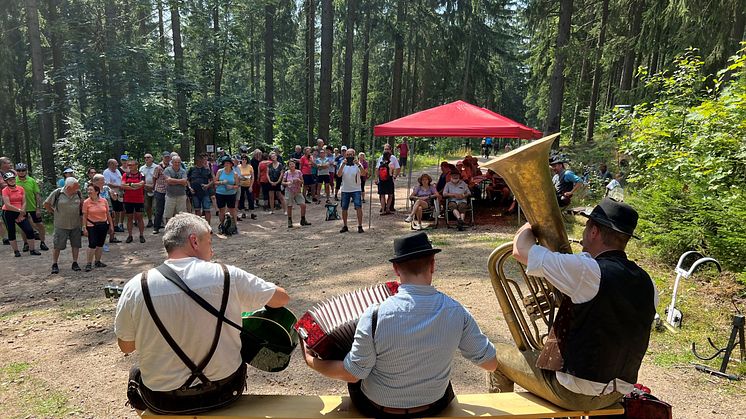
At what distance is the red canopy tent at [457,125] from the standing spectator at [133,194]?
5.41 metres

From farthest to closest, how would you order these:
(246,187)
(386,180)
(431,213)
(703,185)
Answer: (246,187) → (386,180) → (431,213) → (703,185)

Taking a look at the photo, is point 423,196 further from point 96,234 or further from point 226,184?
point 96,234

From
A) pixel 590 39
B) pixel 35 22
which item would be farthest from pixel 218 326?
pixel 590 39

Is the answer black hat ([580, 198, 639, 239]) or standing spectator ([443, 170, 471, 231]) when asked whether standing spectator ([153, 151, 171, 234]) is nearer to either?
standing spectator ([443, 170, 471, 231])

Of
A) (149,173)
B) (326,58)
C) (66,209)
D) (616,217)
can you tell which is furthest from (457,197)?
(326,58)

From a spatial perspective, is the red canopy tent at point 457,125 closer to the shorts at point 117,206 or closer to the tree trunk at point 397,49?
the shorts at point 117,206

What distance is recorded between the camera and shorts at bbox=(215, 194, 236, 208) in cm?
1080

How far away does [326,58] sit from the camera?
1841 cm

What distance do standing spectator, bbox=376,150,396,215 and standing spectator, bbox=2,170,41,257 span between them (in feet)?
24.8

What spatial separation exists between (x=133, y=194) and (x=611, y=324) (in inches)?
400

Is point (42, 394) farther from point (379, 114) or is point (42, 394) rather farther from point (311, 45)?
point (379, 114)

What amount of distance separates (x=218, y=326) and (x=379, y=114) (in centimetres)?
3966

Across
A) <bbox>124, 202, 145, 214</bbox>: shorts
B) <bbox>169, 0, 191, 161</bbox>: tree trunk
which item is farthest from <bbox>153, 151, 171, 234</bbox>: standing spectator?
<bbox>169, 0, 191, 161</bbox>: tree trunk

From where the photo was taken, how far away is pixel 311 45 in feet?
76.8
